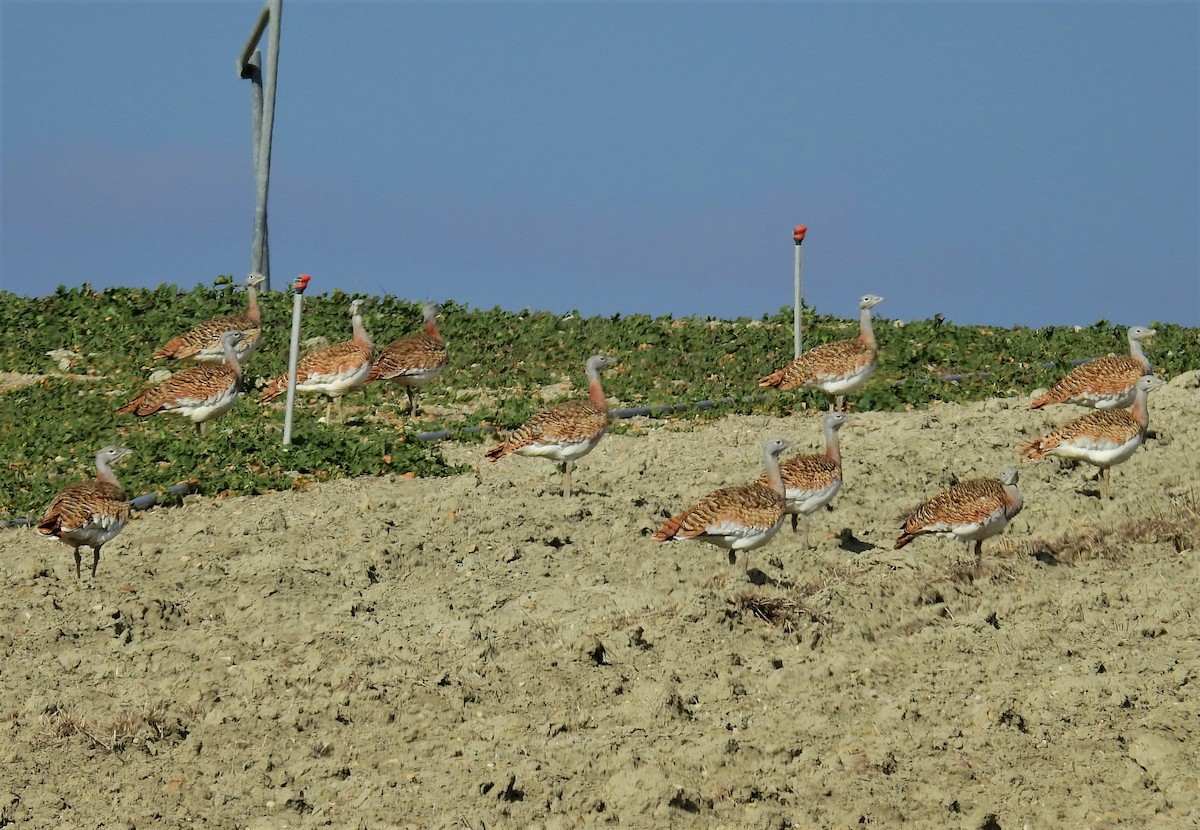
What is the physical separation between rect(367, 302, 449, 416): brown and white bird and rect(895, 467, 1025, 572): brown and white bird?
27.1 ft

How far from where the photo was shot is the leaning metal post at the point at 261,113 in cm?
2995

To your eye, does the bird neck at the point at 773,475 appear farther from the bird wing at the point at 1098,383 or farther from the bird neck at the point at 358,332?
the bird neck at the point at 358,332

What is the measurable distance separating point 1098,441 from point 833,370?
4229 mm

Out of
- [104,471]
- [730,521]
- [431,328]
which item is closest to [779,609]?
[730,521]

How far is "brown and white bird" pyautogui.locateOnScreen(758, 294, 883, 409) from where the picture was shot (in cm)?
1998

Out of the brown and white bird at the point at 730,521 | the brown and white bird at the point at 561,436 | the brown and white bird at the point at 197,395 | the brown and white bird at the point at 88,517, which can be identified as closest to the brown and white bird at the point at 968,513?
the brown and white bird at the point at 730,521

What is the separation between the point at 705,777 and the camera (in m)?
10.3

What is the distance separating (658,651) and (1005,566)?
3.39 m

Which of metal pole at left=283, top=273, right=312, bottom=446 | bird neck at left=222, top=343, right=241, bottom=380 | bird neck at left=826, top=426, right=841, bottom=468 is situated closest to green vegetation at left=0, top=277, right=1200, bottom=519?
metal pole at left=283, top=273, right=312, bottom=446

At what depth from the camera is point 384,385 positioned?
22.3m

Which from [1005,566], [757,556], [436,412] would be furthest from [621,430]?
[1005,566]

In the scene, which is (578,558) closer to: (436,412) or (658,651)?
(658,651)

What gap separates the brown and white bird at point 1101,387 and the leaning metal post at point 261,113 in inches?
638

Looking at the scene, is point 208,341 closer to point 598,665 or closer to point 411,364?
point 411,364
